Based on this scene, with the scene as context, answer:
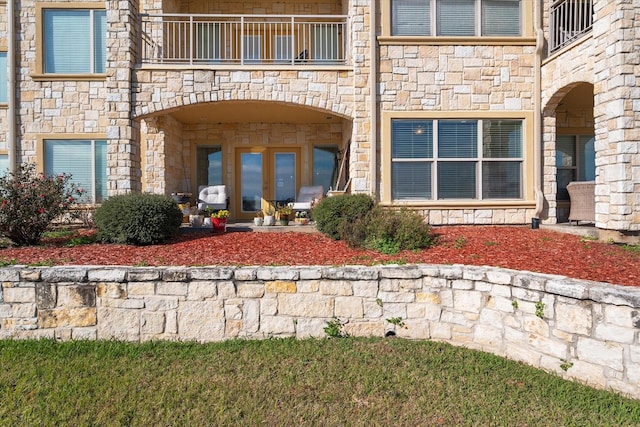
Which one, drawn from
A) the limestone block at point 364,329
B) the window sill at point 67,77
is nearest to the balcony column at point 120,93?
the window sill at point 67,77

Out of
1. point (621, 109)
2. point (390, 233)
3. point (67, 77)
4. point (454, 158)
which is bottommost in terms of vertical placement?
point (390, 233)

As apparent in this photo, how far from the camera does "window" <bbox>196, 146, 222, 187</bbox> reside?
12.0 m

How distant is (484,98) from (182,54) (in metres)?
7.65

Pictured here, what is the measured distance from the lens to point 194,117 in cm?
1098

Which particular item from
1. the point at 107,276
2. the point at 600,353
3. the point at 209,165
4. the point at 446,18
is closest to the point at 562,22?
the point at 446,18

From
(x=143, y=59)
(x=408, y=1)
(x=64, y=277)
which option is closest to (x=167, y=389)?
(x=64, y=277)

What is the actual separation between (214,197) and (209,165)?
4.42 ft

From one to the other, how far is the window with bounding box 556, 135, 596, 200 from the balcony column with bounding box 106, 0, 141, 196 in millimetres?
10146

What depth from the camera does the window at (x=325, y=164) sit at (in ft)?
39.0

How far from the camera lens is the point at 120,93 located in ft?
27.8

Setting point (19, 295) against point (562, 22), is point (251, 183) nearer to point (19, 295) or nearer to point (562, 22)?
point (19, 295)

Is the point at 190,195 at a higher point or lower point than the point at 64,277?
higher

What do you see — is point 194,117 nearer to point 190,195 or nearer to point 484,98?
point 190,195

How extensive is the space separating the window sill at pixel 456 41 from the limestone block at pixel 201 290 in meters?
6.72
